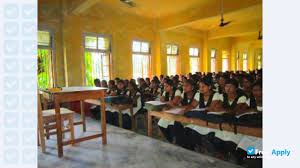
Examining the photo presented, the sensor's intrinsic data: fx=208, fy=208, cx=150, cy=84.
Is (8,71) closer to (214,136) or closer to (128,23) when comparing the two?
(214,136)

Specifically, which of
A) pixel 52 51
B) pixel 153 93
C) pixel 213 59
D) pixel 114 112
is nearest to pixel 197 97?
pixel 153 93

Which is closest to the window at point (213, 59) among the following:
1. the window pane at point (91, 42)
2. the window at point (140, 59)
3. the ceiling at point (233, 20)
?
the ceiling at point (233, 20)

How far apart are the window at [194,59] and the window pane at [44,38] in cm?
668

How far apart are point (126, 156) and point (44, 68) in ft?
14.3

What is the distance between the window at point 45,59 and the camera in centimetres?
552

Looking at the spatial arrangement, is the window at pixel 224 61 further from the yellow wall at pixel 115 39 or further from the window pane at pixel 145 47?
the window pane at pixel 145 47

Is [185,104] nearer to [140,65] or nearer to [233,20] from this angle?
[140,65]

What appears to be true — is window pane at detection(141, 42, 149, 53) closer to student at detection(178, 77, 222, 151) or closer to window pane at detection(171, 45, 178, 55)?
window pane at detection(171, 45, 178, 55)

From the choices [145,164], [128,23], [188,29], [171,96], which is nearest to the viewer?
[145,164]

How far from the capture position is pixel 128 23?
7.37m

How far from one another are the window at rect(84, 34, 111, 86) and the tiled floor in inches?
151

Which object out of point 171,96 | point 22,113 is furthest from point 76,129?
point 22,113

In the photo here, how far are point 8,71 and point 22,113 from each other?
19 cm

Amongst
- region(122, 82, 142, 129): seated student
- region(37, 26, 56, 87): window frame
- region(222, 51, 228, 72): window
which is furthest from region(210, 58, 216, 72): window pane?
region(37, 26, 56, 87): window frame
